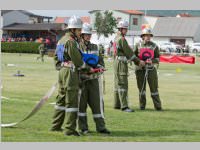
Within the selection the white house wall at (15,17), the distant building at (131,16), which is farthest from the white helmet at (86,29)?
the distant building at (131,16)

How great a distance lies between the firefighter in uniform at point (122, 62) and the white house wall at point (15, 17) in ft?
287

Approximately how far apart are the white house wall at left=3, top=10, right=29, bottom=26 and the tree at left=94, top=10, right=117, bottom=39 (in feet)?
53.3

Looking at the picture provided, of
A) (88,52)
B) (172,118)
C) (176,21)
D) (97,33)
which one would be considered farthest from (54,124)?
(176,21)

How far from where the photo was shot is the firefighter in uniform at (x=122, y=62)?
1334cm

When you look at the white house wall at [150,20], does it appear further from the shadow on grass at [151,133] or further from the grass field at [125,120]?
the shadow on grass at [151,133]

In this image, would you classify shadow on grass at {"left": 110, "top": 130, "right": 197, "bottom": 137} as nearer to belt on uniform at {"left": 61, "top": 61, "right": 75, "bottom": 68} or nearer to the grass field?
the grass field

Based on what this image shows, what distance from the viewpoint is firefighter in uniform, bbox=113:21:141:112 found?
13.3 m

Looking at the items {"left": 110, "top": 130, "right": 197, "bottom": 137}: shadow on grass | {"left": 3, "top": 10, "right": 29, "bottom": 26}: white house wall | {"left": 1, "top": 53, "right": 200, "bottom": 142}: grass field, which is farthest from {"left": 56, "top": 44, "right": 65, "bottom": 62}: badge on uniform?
{"left": 3, "top": 10, "right": 29, "bottom": 26}: white house wall

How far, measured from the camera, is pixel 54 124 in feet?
33.4

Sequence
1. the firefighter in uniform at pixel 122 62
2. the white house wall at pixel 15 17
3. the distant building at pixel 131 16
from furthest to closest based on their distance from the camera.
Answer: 1. the distant building at pixel 131 16
2. the white house wall at pixel 15 17
3. the firefighter in uniform at pixel 122 62

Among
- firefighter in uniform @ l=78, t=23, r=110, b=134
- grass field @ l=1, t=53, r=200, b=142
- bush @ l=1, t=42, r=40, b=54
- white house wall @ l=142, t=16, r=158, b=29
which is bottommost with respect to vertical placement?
bush @ l=1, t=42, r=40, b=54

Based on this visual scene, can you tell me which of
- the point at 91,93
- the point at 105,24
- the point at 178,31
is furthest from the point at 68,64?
the point at 178,31

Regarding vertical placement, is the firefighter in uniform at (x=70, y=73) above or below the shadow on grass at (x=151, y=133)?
above

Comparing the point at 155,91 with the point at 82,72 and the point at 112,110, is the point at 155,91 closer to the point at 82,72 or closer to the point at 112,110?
the point at 112,110
